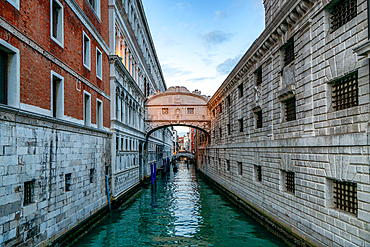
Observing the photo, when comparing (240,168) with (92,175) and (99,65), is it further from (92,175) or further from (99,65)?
(99,65)

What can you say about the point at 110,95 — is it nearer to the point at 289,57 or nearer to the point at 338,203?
the point at 289,57

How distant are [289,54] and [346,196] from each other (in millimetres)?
5353

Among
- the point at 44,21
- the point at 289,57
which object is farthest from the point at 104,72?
the point at 289,57

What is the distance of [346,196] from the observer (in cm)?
693

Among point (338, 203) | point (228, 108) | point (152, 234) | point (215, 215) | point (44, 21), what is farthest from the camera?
point (228, 108)

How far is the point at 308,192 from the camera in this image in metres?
8.34

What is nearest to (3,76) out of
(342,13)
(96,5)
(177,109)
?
(342,13)

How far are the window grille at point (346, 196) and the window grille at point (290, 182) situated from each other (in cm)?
226

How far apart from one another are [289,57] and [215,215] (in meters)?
8.18

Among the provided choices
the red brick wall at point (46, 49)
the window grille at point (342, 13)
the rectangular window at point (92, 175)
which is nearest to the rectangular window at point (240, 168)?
the rectangular window at point (92, 175)

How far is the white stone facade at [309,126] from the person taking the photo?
635 centimetres

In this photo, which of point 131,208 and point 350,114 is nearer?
point 350,114

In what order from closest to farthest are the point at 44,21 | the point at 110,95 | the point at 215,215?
the point at 44,21 → the point at 215,215 → the point at 110,95

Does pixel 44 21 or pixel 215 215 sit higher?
pixel 44 21
